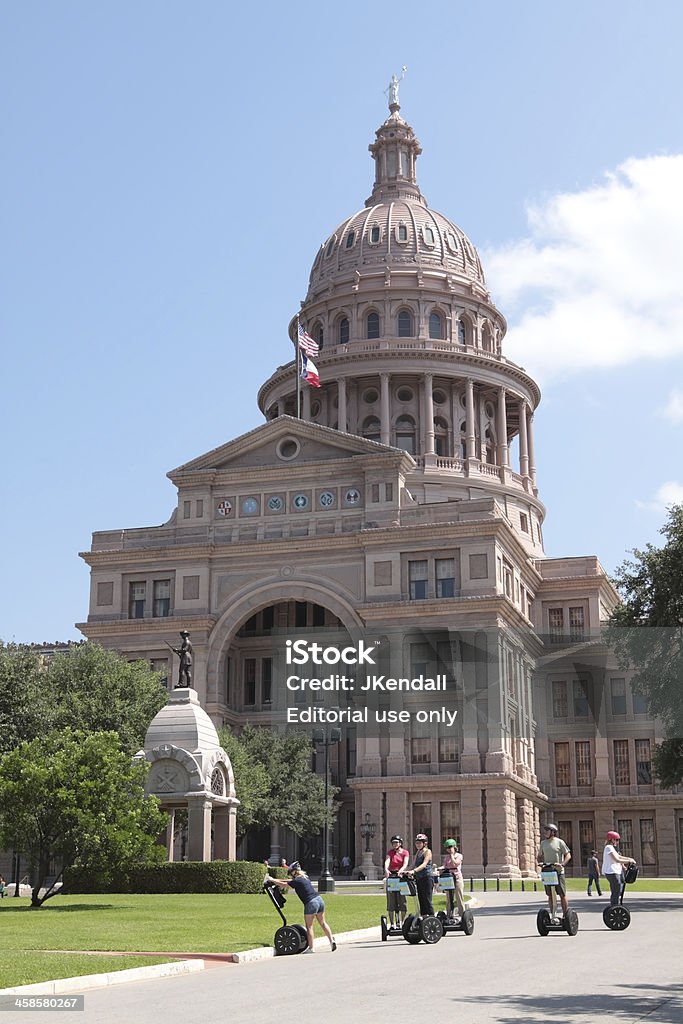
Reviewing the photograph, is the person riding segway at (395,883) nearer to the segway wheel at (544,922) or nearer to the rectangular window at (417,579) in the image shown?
the segway wheel at (544,922)

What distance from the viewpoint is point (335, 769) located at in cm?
7719

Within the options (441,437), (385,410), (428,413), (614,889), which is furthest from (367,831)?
(614,889)

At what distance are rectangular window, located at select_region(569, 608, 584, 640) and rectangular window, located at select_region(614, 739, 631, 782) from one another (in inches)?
280

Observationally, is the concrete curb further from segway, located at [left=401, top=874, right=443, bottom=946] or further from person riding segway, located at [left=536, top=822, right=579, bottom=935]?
person riding segway, located at [left=536, top=822, right=579, bottom=935]

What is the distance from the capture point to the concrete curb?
1641 centimetres

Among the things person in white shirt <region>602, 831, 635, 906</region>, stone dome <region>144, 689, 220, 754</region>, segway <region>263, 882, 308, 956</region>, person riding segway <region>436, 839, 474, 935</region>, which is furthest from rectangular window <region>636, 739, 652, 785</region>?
segway <region>263, 882, 308, 956</region>

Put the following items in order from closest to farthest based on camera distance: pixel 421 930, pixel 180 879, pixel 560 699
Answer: pixel 421 930 → pixel 180 879 → pixel 560 699

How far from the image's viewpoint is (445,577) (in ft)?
238

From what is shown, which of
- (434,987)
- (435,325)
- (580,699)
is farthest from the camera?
(435,325)

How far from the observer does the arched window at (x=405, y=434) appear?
98.1 m

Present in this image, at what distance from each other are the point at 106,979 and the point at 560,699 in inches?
2661

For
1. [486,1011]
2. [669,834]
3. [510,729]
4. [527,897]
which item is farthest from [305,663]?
[486,1011]

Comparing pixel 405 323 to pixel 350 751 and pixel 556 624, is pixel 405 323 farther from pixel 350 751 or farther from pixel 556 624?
pixel 350 751

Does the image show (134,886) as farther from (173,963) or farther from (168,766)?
(173,963)
